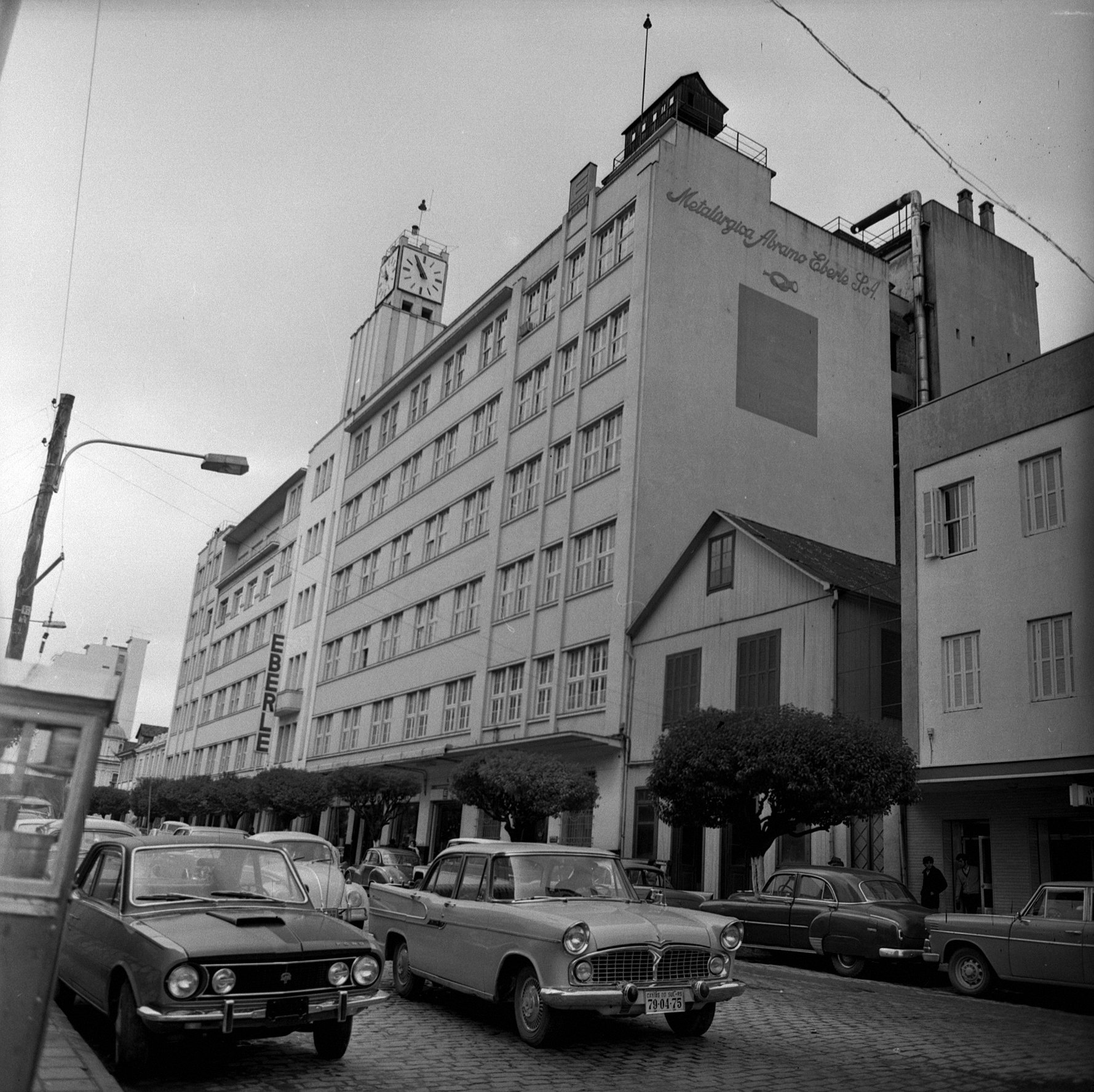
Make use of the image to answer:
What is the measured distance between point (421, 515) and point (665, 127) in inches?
704

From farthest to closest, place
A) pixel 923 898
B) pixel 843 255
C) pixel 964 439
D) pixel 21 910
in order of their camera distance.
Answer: pixel 843 255, pixel 964 439, pixel 923 898, pixel 21 910

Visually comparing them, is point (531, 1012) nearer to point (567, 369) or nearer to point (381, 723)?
point (567, 369)

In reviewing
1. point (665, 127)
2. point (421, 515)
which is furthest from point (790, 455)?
point (421, 515)

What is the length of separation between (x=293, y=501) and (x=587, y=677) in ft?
119

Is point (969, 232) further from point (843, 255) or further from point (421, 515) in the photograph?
point (421, 515)

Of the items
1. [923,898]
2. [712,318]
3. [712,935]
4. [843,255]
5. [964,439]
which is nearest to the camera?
[712,935]

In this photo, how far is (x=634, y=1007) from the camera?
7.79 metres

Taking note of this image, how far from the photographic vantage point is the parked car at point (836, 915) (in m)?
14.2

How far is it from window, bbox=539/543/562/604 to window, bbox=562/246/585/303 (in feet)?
28.7

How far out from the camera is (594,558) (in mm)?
31594

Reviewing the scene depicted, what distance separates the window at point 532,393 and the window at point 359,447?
15835 mm

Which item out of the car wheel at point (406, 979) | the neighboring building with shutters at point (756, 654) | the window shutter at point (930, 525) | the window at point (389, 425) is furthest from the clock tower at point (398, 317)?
the car wheel at point (406, 979)

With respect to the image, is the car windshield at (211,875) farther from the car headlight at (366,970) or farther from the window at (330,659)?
the window at (330,659)

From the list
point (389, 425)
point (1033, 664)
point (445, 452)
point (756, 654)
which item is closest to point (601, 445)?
point (756, 654)
